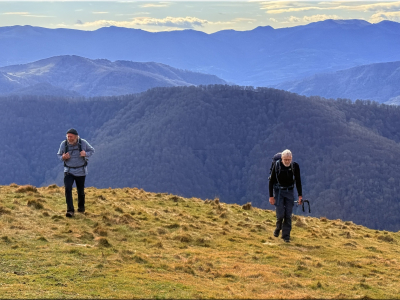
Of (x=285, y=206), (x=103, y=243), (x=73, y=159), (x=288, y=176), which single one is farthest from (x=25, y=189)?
(x=288, y=176)

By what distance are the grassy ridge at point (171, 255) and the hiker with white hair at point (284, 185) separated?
92 centimetres

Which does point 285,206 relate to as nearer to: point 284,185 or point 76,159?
point 284,185

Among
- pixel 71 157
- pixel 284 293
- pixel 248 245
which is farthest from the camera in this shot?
pixel 71 157

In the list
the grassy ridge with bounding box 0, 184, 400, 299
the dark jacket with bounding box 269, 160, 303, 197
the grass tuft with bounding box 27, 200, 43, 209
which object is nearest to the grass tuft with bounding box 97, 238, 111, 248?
the grassy ridge with bounding box 0, 184, 400, 299

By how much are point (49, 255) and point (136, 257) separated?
207 cm

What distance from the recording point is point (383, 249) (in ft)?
51.9

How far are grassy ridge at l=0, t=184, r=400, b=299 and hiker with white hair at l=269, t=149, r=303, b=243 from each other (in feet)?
3.01

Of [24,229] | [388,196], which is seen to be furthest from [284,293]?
[388,196]

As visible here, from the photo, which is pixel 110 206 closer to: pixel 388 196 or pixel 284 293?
Result: pixel 284 293

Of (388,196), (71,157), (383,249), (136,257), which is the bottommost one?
(388,196)

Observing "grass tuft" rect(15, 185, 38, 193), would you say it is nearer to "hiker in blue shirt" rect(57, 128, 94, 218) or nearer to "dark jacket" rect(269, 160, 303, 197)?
"hiker in blue shirt" rect(57, 128, 94, 218)

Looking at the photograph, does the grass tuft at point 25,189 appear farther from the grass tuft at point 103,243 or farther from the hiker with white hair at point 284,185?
the hiker with white hair at point 284,185

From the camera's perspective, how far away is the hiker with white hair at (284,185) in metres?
14.3

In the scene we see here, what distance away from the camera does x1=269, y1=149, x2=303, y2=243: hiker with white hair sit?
1432 cm
